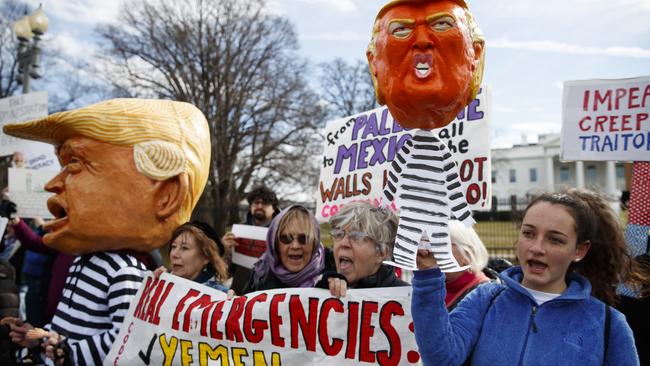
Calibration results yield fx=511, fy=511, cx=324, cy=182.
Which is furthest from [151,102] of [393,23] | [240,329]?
[393,23]

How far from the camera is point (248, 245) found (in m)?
4.53

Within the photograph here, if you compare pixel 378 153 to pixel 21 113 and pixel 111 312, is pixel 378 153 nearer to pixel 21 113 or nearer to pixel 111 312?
pixel 111 312

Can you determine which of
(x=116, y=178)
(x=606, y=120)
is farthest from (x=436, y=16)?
(x=606, y=120)

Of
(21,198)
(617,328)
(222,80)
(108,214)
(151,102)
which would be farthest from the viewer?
(222,80)

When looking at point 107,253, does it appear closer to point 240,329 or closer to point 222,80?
point 240,329

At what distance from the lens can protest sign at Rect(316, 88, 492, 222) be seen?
3.78 metres

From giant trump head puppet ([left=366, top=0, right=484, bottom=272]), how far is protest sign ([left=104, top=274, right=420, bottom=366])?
0.83 m

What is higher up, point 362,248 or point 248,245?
point 362,248

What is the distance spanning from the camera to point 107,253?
335 centimetres

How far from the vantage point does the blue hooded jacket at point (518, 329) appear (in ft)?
5.84

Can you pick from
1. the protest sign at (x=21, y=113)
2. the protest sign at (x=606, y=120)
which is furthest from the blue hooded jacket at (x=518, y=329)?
the protest sign at (x=21, y=113)

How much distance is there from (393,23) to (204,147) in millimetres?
2276

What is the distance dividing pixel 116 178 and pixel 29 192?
2.83 m

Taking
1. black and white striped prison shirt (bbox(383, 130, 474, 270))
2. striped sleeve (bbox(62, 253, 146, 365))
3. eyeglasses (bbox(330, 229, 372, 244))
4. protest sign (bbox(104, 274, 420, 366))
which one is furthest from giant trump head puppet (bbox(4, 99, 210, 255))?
black and white striped prison shirt (bbox(383, 130, 474, 270))
